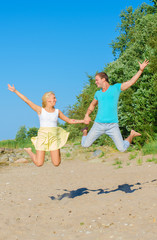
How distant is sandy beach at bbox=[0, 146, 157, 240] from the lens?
5902 millimetres

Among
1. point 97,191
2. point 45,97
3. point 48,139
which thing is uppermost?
point 45,97

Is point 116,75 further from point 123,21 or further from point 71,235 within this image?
point 123,21

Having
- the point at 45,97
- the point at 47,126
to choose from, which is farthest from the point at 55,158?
the point at 45,97

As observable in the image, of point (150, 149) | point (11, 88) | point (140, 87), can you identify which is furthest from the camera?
point (140, 87)

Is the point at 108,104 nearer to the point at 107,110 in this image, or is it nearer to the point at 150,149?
the point at 107,110

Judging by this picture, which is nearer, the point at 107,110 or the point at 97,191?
the point at 107,110

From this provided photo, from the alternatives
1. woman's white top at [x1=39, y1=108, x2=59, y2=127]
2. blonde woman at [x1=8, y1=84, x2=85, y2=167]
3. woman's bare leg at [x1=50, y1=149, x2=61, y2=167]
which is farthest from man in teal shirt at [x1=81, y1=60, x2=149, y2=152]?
woman's bare leg at [x1=50, y1=149, x2=61, y2=167]

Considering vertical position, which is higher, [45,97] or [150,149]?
[45,97]

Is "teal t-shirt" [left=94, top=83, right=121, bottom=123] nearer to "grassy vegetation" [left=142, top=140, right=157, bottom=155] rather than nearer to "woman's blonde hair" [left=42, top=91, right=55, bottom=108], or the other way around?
"woman's blonde hair" [left=42, top=91, right=55, bottom=108]

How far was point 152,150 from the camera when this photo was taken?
13344mm

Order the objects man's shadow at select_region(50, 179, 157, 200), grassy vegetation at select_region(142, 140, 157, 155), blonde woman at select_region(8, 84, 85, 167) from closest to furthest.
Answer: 1. blonde woman at select_region(8, 84, 85, 167)
2. man's shadow at select_region(50, 179, 157, 200)
3. grassy vegetation at select_region(142, 140, 157, 155)

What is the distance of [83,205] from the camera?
7676mm

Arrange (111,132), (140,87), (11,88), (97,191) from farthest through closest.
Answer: (140,87) → (97,191) → (111,132) → (11,88)

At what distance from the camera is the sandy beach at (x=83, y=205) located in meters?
5.90
